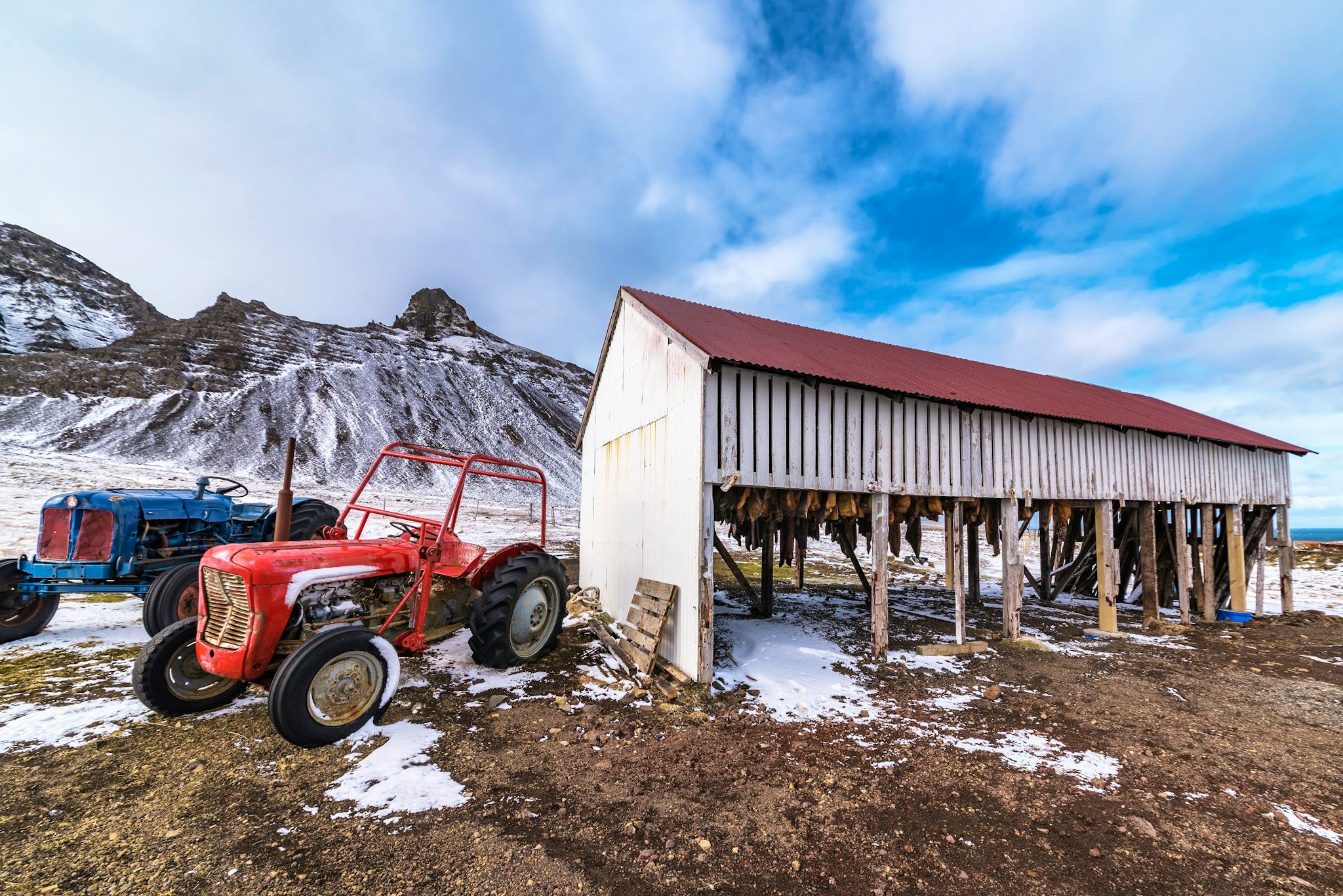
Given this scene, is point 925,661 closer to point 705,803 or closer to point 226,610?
point 705,803

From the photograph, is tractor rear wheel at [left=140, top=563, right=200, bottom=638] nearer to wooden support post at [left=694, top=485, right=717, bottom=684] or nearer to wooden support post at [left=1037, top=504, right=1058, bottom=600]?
wooden support post at [left=694, top=485, right=717, bottom=684]

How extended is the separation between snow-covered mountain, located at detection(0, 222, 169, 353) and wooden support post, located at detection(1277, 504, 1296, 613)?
297 ft

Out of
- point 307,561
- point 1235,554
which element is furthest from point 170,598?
point 1235,554

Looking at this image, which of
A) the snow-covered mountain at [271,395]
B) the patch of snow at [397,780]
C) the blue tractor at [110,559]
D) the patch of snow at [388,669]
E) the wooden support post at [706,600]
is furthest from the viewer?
the snow-covered mountain at [271,395]

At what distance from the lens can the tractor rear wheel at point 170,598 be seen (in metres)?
7.16

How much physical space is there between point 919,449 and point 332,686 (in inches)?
346

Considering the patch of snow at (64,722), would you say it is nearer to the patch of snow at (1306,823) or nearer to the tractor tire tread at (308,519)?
the tractor tire tread at (308,519)

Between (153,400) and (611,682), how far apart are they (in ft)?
205

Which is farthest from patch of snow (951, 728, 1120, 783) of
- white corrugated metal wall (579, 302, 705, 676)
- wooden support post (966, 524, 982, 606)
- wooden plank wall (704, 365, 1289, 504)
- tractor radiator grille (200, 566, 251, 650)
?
wooden support post (966, 524, 982, 606)

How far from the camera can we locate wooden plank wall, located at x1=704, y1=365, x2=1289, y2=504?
25.3 feet

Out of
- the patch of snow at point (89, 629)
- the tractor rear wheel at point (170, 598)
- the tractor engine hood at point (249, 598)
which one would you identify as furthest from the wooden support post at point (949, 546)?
the patch of snow at point (89, 629)

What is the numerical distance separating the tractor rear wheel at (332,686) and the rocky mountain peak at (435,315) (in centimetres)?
11044

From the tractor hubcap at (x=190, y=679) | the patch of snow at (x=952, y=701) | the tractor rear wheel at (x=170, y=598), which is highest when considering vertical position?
the tractor rear wheel at (x=170, y=598)

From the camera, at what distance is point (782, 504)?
858 centimetres
